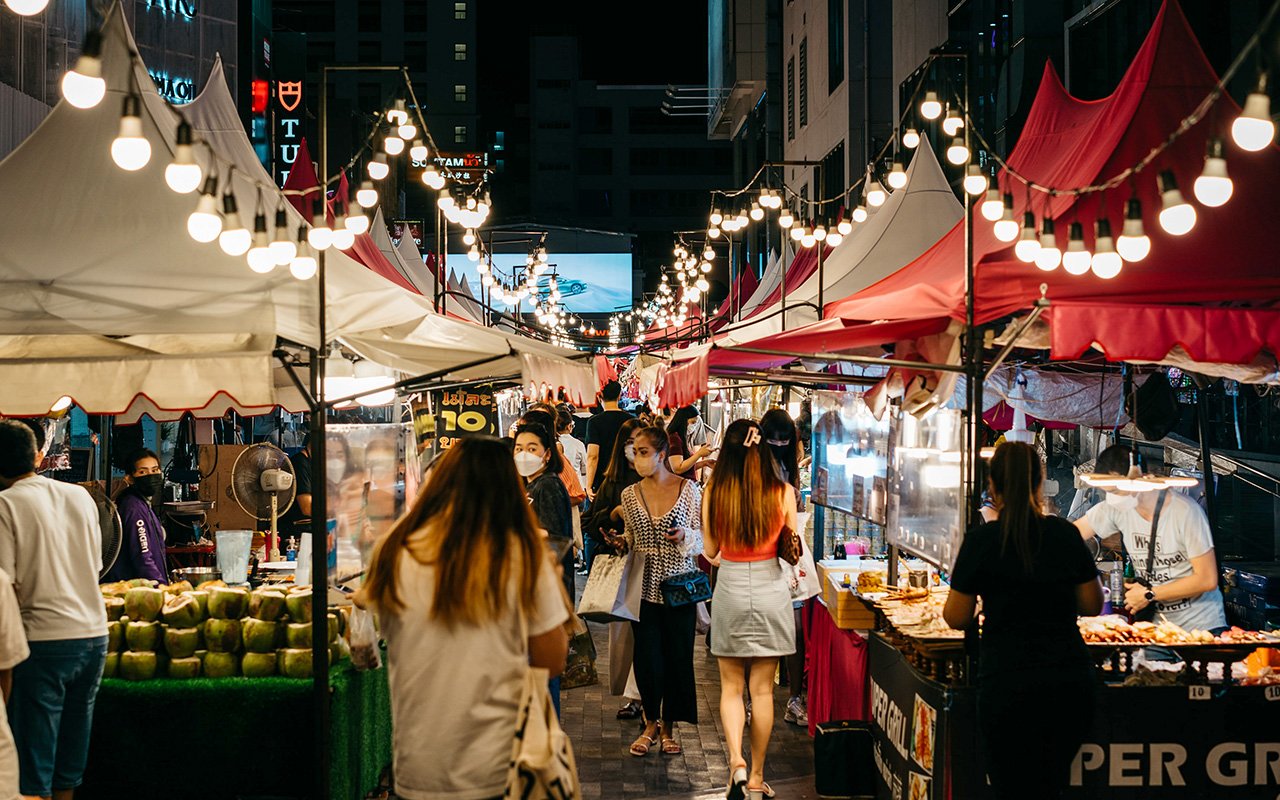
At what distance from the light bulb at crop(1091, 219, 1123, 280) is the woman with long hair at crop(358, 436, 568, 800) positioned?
8.83ft

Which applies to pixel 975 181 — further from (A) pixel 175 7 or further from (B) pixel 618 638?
(A) pixel 175 7

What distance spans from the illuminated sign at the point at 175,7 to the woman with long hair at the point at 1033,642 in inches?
904

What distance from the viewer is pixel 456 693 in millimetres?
3627

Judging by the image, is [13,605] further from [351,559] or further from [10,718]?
[351,559]

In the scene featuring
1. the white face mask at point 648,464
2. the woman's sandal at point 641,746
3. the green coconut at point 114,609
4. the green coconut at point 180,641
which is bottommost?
the woman's sandal at point 641,746

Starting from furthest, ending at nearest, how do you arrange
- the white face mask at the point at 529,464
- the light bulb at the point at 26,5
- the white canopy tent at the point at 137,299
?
the white face mask at the point at 529,464 < the white canopy tent at the point at 137,299 < the light bulb at the point at 26,5

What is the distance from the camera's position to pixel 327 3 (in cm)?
9031

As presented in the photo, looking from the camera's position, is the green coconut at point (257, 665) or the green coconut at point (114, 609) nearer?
the green coconut at point (257, 665)

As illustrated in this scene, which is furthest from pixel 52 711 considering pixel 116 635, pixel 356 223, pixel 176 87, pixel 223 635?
pixel 176 87

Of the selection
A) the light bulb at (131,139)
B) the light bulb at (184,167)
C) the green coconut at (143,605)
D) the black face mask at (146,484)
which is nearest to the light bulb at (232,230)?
the light bulb at (184,167)

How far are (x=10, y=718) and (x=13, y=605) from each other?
1.26 metres

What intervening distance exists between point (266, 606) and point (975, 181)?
4.45 meters

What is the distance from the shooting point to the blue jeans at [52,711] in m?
5.55

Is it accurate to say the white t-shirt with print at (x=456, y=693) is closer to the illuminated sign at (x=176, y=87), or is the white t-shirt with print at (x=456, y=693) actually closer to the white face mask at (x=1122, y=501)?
the white face mask at (x=1122, y=501)
